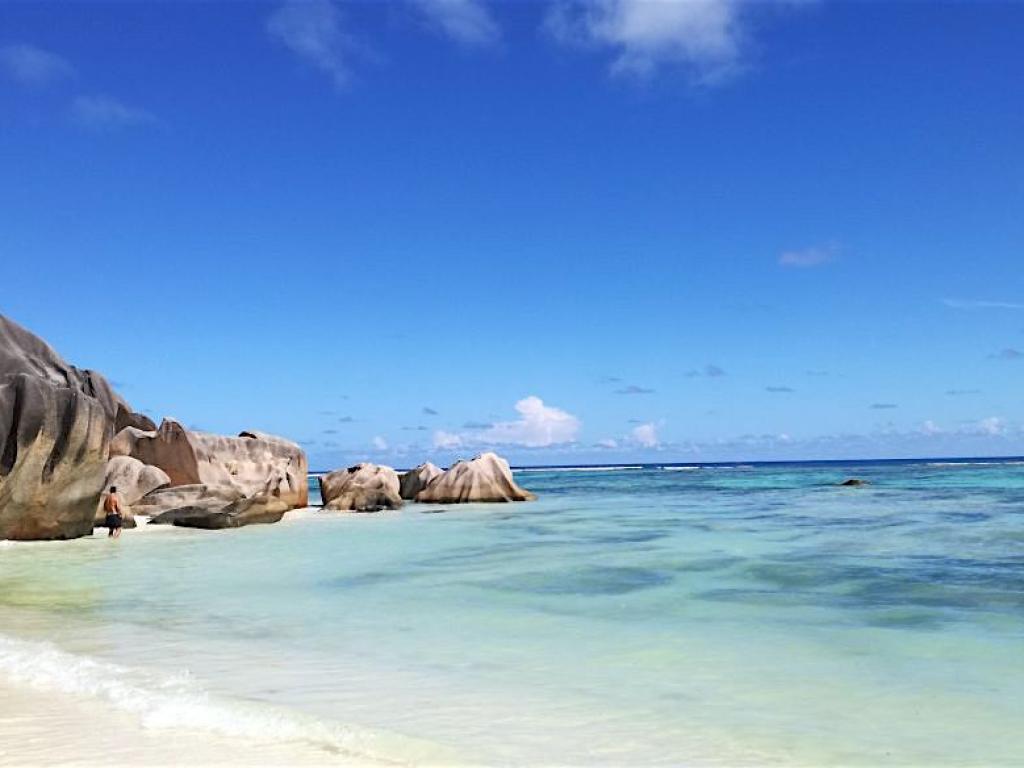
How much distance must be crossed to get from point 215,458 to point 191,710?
26.1 m

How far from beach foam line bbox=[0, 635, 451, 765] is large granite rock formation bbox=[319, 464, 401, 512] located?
25.1 m

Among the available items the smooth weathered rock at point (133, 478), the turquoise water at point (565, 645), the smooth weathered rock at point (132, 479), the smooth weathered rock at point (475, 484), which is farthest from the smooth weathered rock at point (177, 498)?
the smooth weathered rock at point (475, 484)

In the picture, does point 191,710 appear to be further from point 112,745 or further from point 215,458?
point 215,458

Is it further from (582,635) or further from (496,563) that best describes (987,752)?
(496,563)

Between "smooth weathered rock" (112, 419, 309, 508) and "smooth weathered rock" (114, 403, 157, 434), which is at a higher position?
"smooth weathered rock" (114, 403, 157, 434)

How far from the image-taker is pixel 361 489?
32.9m

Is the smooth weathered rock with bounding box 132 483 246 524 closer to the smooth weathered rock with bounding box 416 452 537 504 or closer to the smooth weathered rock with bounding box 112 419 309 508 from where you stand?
the smooth weathered rock with bounding box 112 419 309 508

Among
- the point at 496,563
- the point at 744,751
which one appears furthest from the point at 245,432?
the point at 744,751

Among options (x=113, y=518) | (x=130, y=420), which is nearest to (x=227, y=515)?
(x=113, y=518)

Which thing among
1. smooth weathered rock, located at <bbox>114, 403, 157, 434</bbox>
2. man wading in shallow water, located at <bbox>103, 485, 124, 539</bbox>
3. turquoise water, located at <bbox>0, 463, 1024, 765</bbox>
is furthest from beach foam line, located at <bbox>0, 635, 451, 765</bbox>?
smooth weathered rock, located at <bbox>114, 403, 157, 434</bbox>

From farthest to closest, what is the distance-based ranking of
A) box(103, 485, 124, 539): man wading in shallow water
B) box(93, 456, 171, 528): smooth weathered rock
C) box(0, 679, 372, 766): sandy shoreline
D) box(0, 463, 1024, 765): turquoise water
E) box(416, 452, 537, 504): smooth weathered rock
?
1. box(416, 452, 537, 504): smooth weathered rock
2. box(93, 456, 171, 528): smooth weathered rock
3. box(103, 485, 124, 539): man wading in shallow water
4. box(0, 463, 1024, 765): turquoise water
5. box(0, 679, 372, 766): sandy shoreline

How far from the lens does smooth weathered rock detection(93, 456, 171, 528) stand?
86.2ft

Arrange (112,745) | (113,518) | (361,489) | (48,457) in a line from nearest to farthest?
(112,745)
(48,457)
(113,518)
(361,489)

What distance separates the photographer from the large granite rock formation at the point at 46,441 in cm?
1716
